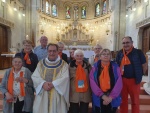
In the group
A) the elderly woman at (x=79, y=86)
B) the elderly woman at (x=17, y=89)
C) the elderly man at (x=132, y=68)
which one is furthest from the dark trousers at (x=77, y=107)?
the elderly man at (x=132, y=68)

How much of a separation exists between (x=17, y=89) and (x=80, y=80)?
37.7 inches

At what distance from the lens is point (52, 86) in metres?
2.19

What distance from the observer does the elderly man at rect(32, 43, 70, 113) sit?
7.23 ft

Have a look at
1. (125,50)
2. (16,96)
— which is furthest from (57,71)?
(125,50)

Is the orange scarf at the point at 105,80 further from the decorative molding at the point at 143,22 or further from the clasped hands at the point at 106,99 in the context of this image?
the decorative molding at the point at 143,22

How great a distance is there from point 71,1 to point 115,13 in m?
5.70

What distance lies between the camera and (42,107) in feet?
7.36

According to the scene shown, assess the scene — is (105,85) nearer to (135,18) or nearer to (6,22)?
(6,22)

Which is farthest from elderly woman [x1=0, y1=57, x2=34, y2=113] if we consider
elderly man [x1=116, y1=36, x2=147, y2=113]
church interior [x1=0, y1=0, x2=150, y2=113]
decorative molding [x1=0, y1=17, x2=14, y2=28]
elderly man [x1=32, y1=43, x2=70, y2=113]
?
decorative molding [x1=0, y1=17, x2=14, y2=28]

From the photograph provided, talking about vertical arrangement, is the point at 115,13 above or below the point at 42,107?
above

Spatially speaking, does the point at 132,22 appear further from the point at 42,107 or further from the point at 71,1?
the point at 42,107

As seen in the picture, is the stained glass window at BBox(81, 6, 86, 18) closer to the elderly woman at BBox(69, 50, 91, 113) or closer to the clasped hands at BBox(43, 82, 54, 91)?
the elderly woman at BBox(69, 50, 91, 113)

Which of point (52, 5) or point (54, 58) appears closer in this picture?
point (54, 58)

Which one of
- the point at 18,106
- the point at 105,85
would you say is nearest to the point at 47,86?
the point at 18,106
